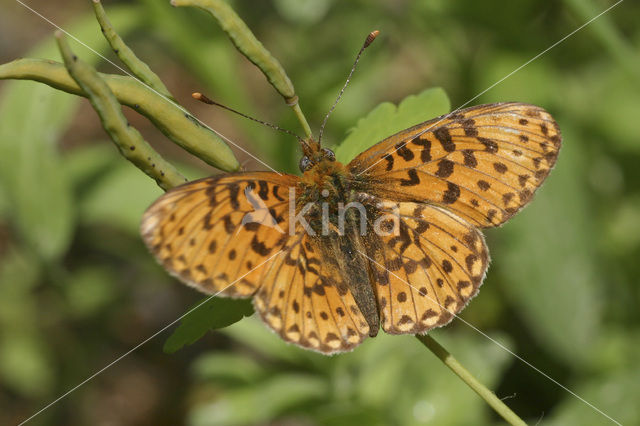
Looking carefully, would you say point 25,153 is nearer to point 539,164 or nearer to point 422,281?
point 422,281

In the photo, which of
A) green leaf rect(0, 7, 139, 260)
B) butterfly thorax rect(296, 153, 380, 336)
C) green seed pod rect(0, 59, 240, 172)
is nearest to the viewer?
green seed pod rect(0, 59, 240, 172)

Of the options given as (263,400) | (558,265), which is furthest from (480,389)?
(558,265)

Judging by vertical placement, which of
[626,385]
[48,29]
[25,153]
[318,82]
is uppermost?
[48,29]

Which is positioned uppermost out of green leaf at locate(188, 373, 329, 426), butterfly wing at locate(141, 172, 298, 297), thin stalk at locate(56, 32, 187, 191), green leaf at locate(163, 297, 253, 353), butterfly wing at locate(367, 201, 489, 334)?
thin stalk at locate(56, 32, 187, 191)

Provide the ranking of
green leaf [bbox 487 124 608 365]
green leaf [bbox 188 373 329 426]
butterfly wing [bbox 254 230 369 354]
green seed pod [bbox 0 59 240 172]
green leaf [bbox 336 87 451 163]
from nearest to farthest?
1. green seed pod [bbox 0 59 240 172]
2. butterfly wing [bbox 254 230 369 354]
3. green leaf [bbox 336 87 451 163]
4. green leaf [bbox 188 373 329 426]
5. green leaf [bbox 487 124 608 365]

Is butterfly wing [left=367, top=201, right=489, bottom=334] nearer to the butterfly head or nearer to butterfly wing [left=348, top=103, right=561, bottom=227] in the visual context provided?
butterfly wing [left=348, top=103, right=561, bottom=227]

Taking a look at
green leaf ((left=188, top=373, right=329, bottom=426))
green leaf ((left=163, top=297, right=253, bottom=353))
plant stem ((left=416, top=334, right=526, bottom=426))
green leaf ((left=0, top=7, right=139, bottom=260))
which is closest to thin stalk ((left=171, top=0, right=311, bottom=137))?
green leaf ((left=163, top=297, right=253, bottom=353))

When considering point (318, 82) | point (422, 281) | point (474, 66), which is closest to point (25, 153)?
point (318, 82)
